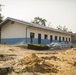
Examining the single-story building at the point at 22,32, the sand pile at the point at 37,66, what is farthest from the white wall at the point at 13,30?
the sand pile at the point at 37,66

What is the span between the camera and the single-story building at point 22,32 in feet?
96.1

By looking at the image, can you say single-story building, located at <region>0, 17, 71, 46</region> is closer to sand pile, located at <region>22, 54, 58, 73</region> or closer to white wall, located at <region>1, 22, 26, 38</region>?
white wall, located at <region>1, 22, 26, 38</region>

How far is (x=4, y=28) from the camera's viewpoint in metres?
32.6

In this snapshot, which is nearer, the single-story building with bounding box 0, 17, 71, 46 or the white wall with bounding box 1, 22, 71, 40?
the single-story building with bounding box 0, 17, 71, 46

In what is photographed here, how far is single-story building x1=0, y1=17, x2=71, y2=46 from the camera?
29.3 m

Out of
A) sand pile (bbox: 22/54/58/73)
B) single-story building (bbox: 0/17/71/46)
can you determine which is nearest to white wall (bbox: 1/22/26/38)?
single-story building (bbox: 0/17/71/46)

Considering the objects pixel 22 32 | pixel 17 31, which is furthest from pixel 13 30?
pixel 22 32

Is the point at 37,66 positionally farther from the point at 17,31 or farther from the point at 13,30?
the point at 13,30

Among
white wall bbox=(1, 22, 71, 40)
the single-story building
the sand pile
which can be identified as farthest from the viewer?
white wall bbox=(1, 22, 71, 40)

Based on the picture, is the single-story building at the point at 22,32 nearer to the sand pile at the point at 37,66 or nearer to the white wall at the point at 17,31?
the white wall at the point at 17,31

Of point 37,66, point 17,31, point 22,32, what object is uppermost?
point 17,31

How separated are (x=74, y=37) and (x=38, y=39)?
20160mm

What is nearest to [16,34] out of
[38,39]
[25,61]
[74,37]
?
[38,39]

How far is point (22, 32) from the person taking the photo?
96.9 feet
